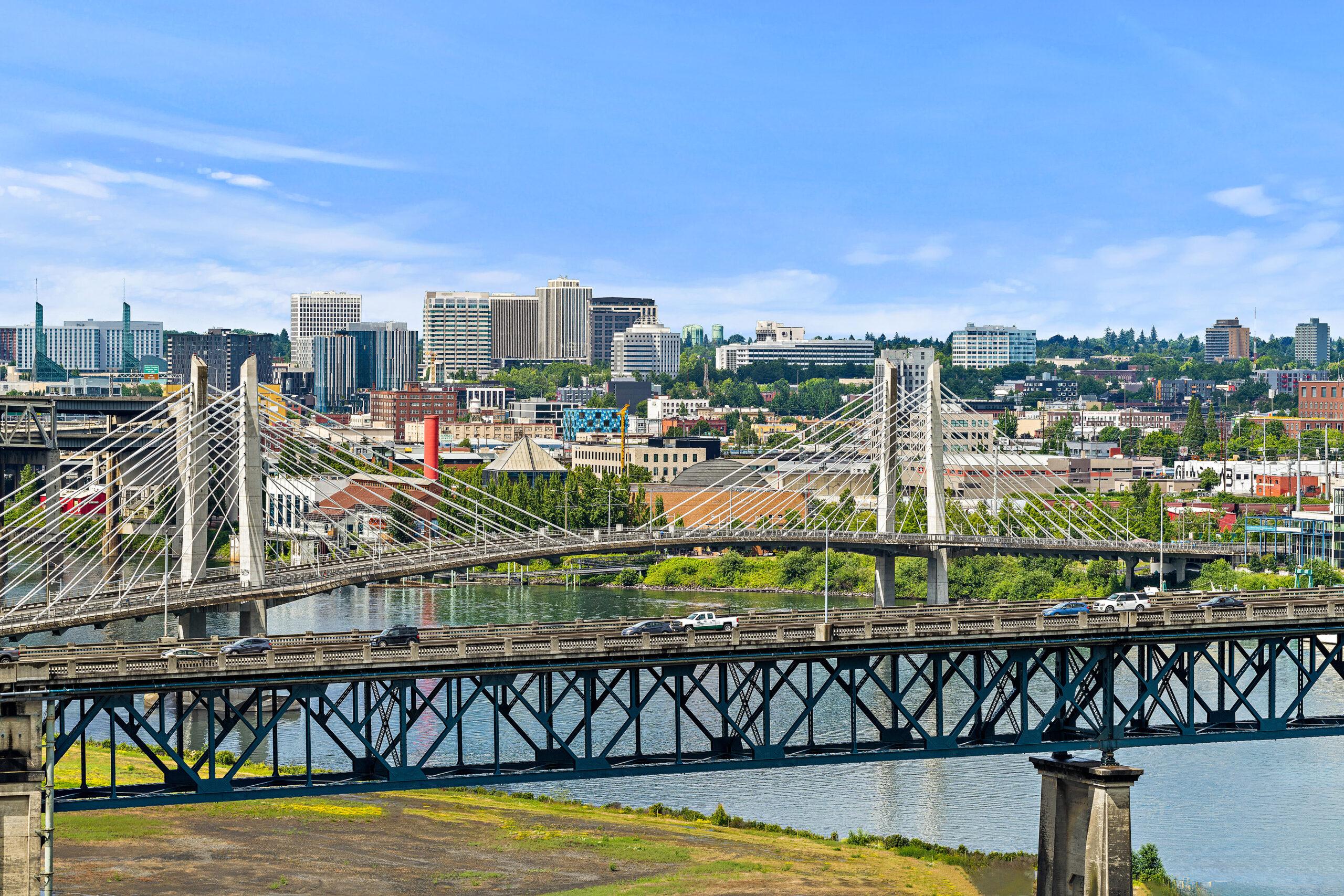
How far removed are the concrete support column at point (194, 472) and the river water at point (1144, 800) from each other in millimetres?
8444

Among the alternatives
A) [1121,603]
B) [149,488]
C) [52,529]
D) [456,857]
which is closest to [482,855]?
[456,857]

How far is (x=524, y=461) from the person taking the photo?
508ft

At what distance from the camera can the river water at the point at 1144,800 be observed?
165 feet

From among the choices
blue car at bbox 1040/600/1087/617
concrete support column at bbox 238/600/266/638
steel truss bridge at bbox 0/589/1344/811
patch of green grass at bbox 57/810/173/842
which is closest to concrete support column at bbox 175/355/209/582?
concrete support column at bbox 238/600/266/638

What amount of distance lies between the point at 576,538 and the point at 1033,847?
159 feet

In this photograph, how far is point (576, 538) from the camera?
319ft

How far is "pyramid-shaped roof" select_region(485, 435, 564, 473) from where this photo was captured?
152875 millimetres

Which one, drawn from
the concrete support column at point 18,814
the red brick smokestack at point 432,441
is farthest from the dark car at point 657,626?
the red brick smokestack at point 432,441

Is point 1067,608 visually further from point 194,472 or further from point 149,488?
point 149,488

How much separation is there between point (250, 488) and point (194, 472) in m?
2.22

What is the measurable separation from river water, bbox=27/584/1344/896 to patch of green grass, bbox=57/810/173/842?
38.1 ft

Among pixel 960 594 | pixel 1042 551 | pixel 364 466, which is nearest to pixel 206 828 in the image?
pixel 1042 551

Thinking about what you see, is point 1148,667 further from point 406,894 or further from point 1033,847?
point 406,894

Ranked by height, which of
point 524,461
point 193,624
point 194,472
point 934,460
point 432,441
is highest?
point 432,441
